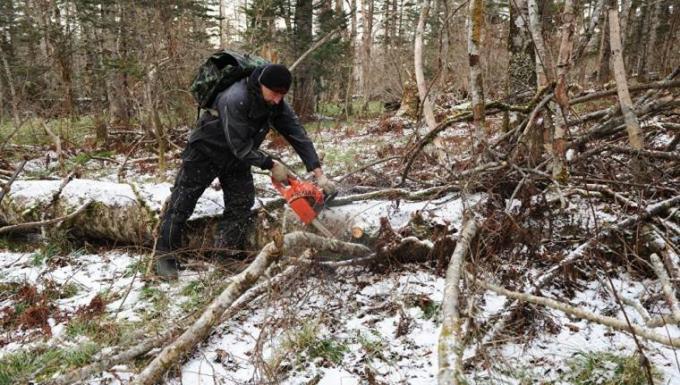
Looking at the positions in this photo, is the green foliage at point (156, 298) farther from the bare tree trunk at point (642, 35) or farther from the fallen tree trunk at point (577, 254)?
the bare tree trunk at point (642, 35)

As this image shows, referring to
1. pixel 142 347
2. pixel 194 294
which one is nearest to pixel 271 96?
pixel 194 294

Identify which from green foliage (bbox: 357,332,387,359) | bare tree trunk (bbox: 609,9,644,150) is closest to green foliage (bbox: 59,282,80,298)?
green foliage (bbox: 357,332,387,359)

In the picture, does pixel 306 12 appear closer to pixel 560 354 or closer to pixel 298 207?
pixel 298 207

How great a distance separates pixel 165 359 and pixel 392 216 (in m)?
1.98

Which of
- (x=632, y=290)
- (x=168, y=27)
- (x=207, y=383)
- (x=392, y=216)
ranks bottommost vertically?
(x=207, y=383)

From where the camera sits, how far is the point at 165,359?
2174 millimetres

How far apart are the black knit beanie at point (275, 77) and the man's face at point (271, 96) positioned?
1.7 inches

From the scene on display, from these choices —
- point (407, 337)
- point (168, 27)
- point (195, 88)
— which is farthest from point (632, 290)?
point (168, 27)

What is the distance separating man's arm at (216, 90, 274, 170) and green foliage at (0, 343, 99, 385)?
1.69 metres

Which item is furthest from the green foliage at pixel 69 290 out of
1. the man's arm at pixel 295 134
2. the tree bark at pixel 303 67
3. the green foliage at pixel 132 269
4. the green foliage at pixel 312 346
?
the tree bark at pixel 303 67

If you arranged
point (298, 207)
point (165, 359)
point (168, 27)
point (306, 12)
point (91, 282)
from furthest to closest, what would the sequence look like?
point (306, 12) → point (168, 27) → point (91, 282) → point (298, 207) → point (165, 359)

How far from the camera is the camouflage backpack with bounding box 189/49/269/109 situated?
143 inches

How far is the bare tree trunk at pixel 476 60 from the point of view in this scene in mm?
3752

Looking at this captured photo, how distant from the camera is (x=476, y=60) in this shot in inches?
151
